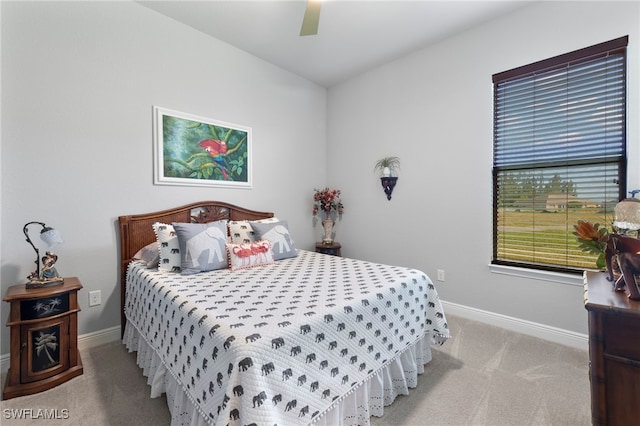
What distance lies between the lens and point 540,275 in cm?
246

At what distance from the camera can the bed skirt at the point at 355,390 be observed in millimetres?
1349

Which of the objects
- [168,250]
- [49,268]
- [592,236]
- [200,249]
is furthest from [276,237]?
[592,236]

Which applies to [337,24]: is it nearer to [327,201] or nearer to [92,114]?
[327,201]

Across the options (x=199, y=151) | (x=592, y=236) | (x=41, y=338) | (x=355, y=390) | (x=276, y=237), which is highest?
(x=199, y=151)

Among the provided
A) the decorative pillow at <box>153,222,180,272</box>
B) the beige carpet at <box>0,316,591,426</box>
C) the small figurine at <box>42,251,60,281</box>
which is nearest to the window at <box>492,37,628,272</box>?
the beige carpet at <box>0,316,591,426</box>

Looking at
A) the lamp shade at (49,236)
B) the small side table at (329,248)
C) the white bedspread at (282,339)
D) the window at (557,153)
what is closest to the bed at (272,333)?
the white bedspread at (282,339)

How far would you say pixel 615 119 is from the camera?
2129 millimetres

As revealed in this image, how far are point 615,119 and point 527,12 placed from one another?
1.18 meters

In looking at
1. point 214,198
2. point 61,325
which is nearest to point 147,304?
point 61,325

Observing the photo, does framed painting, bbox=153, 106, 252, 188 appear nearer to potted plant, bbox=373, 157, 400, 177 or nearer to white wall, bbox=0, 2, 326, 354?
white wall, bbox=0, 2, 326, 354

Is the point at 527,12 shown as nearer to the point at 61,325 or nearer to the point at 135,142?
the point at 135,142

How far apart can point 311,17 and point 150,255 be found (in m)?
2.15

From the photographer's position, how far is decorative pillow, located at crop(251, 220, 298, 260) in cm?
268

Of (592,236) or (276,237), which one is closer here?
(592,236)
